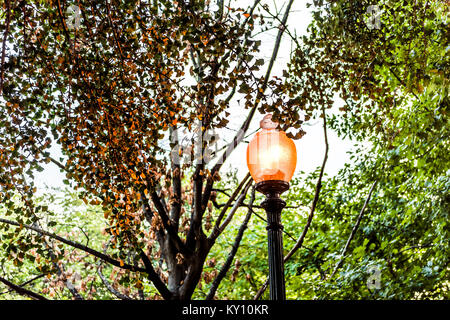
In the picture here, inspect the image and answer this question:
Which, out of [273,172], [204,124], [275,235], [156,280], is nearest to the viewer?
[204,124]

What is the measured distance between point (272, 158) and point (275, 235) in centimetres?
63

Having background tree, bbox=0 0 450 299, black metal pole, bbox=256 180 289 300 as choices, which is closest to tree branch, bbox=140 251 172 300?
background tree, bbox=0 0 450 299

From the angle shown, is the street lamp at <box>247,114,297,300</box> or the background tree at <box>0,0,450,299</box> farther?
the street lamp at <box>247,114,297,300</box>

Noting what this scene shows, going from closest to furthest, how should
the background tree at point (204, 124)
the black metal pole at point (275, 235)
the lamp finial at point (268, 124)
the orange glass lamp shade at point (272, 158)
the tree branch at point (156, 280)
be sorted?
the background tree at point (204, 124) < the black metal pole at point (275, 235) < the orange glass lamp shade at point (272, 158) < the lamp finial at point (268, 124) < the tree branch at point (156, 280)

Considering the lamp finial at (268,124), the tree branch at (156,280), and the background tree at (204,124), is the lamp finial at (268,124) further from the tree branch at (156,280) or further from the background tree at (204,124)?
the tree branch at (156,280)

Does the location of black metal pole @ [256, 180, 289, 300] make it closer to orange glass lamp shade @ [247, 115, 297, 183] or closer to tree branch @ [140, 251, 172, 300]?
orange glass lamp shade @ [247, 115, 297, 183]

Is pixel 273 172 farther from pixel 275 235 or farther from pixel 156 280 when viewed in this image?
pixel 156 280

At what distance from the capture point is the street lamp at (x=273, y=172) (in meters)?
3.68

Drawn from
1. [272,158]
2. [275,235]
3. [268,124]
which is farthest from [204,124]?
[275,235]

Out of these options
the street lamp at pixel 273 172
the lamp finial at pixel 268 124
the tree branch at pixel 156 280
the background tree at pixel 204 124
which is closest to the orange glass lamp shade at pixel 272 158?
the street lamp at pixel 273 172

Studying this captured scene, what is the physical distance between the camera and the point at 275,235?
12.0 ft

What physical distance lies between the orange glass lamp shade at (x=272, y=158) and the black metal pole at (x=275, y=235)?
0.07m

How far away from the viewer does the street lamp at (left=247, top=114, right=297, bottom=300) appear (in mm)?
3676

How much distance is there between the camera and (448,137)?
639cm
